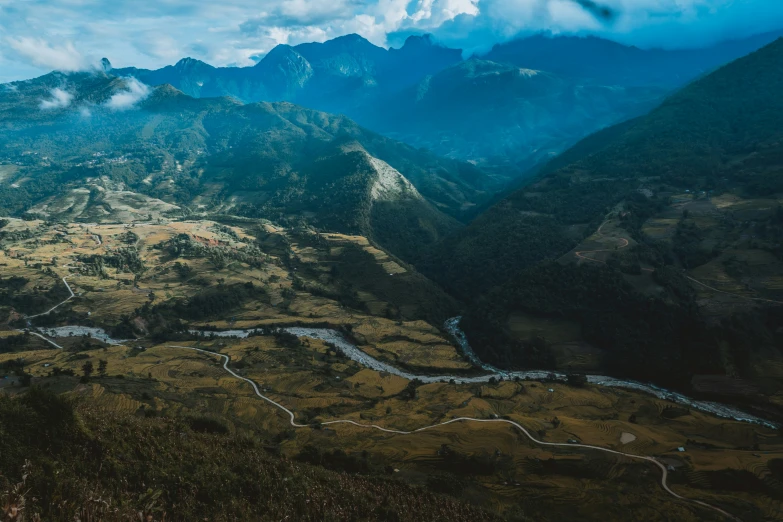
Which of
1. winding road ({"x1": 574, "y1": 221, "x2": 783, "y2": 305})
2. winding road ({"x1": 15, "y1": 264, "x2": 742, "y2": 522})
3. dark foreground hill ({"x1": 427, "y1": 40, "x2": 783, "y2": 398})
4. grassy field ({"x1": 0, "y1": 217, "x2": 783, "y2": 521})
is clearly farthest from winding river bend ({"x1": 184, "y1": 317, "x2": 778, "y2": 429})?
winding road ({"x1": 574, "y1": 221, "x2": 783, "y2": 305})

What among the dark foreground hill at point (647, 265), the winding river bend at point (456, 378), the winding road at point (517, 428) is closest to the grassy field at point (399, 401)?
the winding road at point (517, 428)

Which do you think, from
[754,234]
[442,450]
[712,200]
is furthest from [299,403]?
[712,200]

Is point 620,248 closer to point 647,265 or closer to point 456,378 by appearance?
point 647,265

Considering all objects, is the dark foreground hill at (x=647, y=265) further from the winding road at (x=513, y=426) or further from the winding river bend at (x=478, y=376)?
the winding road at (x=513, y=426)

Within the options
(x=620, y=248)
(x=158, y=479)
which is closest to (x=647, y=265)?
(x=620, y=248)

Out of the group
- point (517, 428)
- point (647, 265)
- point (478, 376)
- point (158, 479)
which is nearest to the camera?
point (158, 479)

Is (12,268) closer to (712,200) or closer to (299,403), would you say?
(299,403)

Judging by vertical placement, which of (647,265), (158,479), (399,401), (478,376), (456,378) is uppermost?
(158,479)

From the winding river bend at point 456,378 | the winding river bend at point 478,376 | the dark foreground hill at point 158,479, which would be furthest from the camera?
the winding river bend at point 478,376
